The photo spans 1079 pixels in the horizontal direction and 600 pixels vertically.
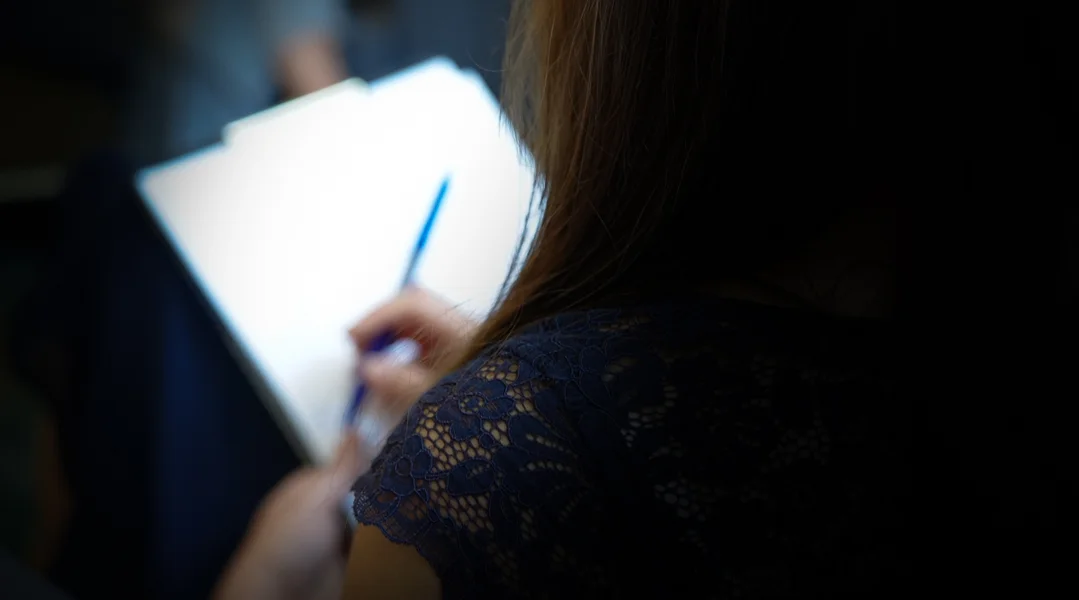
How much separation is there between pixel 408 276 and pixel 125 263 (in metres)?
0.30

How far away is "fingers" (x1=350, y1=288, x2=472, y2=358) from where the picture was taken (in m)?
0.49

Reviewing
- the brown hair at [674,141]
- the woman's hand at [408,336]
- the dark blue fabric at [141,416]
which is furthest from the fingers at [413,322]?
the dark blue fabric at [141,416]

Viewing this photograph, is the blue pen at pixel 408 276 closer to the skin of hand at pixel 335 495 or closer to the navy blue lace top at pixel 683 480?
the skin of hand at pixel 335 495

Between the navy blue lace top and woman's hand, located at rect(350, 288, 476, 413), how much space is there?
16cm

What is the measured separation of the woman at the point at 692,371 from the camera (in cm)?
29

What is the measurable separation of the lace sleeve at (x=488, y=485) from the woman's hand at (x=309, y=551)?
0.56 ft

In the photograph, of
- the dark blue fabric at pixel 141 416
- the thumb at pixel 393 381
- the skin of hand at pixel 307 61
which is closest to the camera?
the thumb at pixel 393 381

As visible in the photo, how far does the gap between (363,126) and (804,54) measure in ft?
1.18

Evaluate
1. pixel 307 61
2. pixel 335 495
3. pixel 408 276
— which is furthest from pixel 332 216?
pixel 307 61

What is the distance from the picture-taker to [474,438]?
300 millimetres

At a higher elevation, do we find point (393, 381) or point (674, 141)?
point (674, 141)

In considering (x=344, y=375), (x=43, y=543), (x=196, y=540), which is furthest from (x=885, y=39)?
(x=43, y=543)

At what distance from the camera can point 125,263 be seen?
0.67 meters

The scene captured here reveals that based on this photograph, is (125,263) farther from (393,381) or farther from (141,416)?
(393,381)
